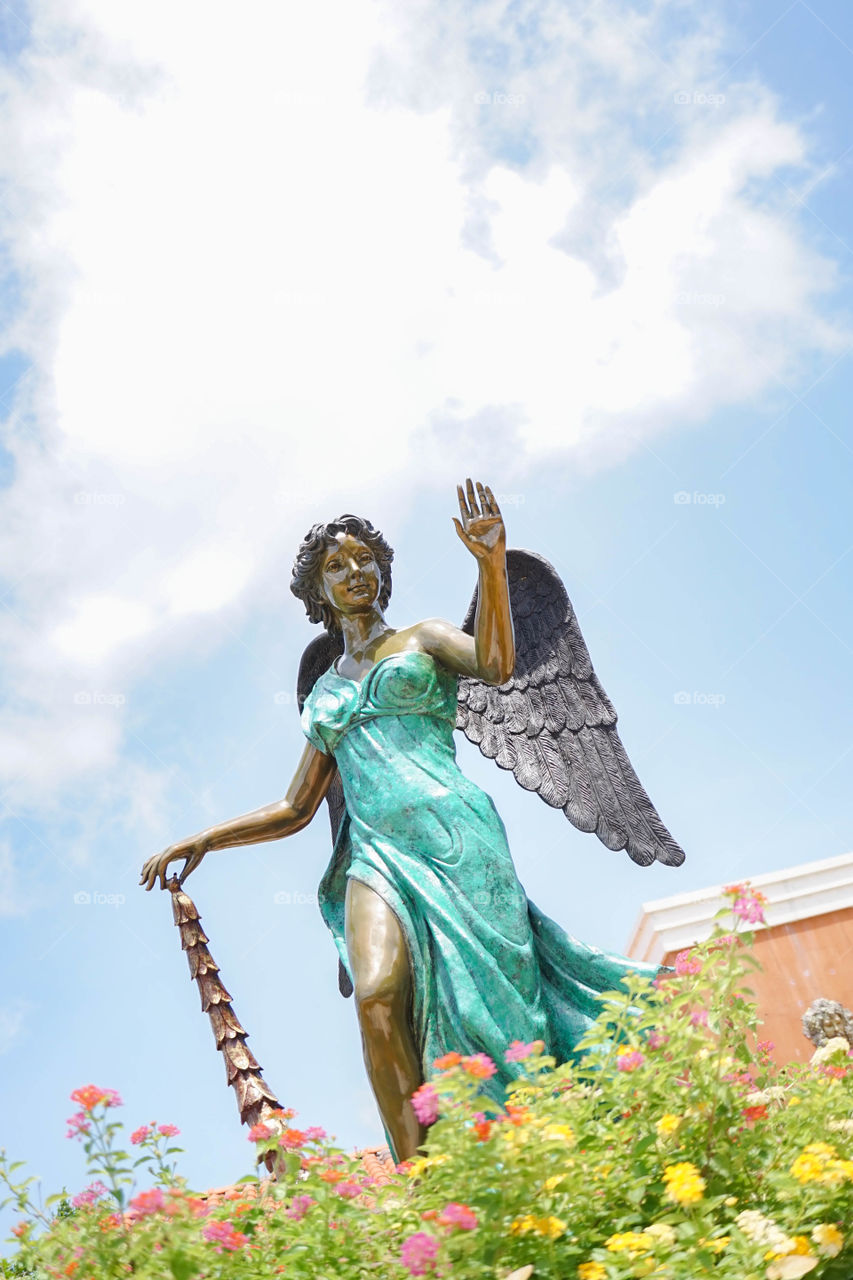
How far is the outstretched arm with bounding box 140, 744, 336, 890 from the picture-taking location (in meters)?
4.59

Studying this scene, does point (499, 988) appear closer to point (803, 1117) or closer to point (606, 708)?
point (803, 1117)

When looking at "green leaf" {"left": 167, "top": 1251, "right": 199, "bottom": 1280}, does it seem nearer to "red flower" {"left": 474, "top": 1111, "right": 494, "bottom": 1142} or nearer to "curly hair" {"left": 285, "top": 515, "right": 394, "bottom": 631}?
"red flower" {"left": 474, "top": 1111, "right": 494, "bottom": 1142}

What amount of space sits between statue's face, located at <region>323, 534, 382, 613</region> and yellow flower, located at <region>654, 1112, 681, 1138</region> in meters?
2.60

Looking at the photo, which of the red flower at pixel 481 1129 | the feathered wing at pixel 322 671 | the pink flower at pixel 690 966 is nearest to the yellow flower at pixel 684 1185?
the red flower at pixel 481 1129

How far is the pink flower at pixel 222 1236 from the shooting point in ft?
7.41

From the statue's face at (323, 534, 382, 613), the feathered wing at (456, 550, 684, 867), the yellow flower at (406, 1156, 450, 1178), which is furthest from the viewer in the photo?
the feathered wing at (456, 550, 684, 867)

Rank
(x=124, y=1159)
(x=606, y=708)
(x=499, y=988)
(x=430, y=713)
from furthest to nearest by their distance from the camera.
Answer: (x=606, y=708), (x=430, y=713), (x=499, y=988), (x=124, y=1159)

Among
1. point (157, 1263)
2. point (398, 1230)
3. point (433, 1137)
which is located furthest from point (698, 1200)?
point (157, 1263)

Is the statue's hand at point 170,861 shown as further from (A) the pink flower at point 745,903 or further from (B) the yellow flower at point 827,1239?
(B) the yellow flower at point 827,1239

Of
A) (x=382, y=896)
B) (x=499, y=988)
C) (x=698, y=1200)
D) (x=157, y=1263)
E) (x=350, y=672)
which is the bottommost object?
(x=698, y=1200)

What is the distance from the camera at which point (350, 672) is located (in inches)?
177

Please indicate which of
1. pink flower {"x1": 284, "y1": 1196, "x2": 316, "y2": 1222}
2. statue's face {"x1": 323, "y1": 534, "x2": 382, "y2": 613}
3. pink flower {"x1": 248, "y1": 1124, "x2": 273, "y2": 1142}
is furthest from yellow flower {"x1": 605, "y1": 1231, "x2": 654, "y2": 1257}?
statue's face {"x1": 323, "y1": 534, "x2": 382, "y2": 613}

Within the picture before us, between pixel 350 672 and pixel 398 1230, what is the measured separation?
239cm

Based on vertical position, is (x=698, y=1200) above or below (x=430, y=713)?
below
